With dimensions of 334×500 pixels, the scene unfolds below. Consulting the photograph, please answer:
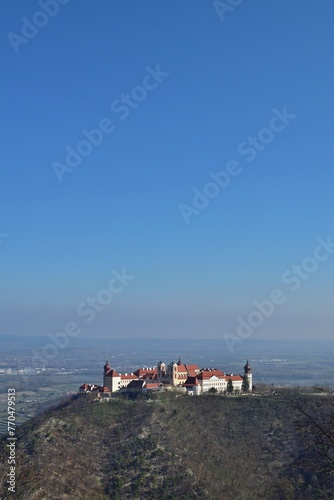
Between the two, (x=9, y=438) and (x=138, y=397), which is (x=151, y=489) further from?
(x=138, y=397)

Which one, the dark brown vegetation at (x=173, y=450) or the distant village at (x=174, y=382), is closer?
the dark brown vegetation at (x=173, y=450)

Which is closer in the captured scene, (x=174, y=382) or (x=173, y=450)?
(x=173, y=450)

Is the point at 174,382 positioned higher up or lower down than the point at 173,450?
higher up

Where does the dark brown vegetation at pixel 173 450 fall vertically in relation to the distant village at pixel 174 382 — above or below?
below

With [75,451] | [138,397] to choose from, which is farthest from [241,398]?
[75,451]
